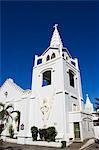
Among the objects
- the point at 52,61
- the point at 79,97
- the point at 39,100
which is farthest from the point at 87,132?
the point at 52,61

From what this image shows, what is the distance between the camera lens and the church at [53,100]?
21.7 m

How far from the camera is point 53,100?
78.1ft

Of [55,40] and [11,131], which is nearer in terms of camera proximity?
[11,131]

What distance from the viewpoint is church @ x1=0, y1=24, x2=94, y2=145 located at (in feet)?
71.3

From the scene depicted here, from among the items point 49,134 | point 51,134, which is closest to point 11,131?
point 49,134

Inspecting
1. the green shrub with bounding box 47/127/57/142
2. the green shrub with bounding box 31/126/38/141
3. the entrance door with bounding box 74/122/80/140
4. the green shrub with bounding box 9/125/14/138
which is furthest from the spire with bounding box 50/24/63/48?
the green shrub with bounding box 9/125/14/138

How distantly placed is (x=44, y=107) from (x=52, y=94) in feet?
7.43

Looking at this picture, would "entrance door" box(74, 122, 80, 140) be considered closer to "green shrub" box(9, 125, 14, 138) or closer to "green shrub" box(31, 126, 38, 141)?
"green shrub" box(31, 126, 38, 141)

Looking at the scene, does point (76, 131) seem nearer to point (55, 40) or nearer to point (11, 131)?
point (11, 131)

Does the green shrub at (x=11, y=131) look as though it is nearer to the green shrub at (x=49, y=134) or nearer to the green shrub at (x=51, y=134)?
the green shrub at (x=49, y=134)

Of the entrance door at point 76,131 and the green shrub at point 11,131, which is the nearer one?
the entrance door at point 76,131

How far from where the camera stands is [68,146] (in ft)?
65.0

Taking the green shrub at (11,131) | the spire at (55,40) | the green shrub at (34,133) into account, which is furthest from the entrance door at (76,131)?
the spire at (55,40)

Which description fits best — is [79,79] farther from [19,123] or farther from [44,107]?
[19,123]
